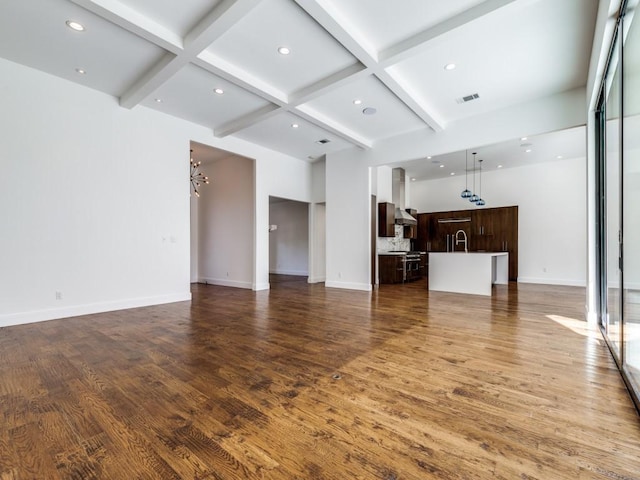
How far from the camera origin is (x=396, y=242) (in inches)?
376

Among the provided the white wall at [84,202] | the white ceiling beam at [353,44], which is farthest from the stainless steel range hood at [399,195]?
the white wall at [84,202]

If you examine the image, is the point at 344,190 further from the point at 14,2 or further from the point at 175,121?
the point at 14,2

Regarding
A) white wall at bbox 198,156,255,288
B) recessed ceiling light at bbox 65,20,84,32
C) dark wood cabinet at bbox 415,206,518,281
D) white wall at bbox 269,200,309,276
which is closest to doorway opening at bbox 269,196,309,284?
white wall at bbox 269,200,309,276

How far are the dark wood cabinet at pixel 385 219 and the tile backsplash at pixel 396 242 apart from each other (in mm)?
283

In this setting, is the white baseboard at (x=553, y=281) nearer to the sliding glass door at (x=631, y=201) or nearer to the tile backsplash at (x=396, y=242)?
the tile backsplash at (x=396, y=242)

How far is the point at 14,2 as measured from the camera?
3031mm

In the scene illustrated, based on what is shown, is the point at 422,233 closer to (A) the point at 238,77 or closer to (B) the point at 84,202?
(A) the point at 238,77

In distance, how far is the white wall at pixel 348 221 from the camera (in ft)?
24.1

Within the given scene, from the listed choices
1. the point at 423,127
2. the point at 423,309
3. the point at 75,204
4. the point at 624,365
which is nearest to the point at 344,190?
the point at 423,127

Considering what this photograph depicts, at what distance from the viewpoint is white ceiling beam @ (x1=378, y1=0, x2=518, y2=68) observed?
3.07 m

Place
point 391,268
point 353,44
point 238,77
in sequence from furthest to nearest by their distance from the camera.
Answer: point 391,268, point 238,77, point 353,44

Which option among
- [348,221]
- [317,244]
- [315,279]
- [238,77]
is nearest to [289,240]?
[317,244]

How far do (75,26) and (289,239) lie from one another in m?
8.12

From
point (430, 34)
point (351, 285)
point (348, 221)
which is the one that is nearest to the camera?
point (430, 34)
